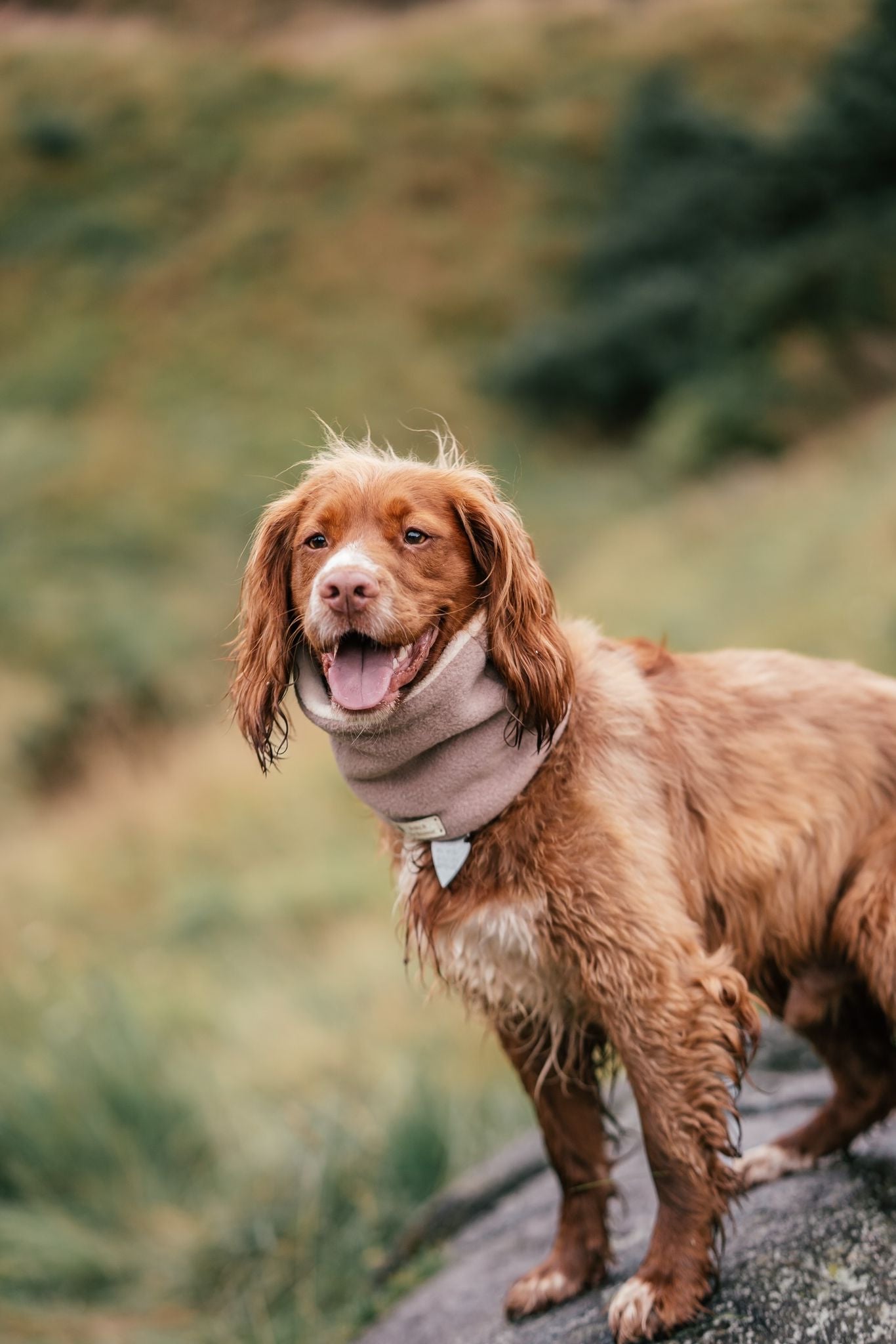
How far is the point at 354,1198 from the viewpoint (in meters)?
4.69

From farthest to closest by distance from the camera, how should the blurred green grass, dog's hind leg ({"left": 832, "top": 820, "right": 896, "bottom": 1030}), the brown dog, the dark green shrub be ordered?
the dark green shrub, the blurred green grass, dog's hind leg ({"left": 832, "top": 820, "right": 896, "bottom": 1030}), the brown dog

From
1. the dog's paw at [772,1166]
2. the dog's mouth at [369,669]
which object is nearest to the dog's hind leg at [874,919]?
the dog's paw at [772,1166]

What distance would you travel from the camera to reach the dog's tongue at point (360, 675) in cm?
251

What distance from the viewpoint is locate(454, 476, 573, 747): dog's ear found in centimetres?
260

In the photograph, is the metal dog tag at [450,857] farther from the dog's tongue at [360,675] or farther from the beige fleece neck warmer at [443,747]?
the dog's tongue at [360,675]

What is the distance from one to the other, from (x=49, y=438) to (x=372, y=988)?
1835 centimetres

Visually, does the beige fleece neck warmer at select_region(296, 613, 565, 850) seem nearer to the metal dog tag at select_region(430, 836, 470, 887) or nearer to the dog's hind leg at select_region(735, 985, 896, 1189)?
the metal dog tag at select_region(430, 836, 470, 887)

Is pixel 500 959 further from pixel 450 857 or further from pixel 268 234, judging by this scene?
pixel 268 234

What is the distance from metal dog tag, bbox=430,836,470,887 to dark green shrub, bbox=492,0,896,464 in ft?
54.8

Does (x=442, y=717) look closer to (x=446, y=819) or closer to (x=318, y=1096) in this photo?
(x=446, y=819)

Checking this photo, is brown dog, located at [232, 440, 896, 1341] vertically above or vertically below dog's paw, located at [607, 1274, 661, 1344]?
above

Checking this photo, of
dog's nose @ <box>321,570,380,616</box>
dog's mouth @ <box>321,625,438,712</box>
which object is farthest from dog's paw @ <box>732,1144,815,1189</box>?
dog's nose @ <box>321,570,380,616</box>

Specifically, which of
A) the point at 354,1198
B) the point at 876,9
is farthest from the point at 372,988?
the point at 876,9

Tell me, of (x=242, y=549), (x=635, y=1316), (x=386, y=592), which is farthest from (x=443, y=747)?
(x=242, y=549)
